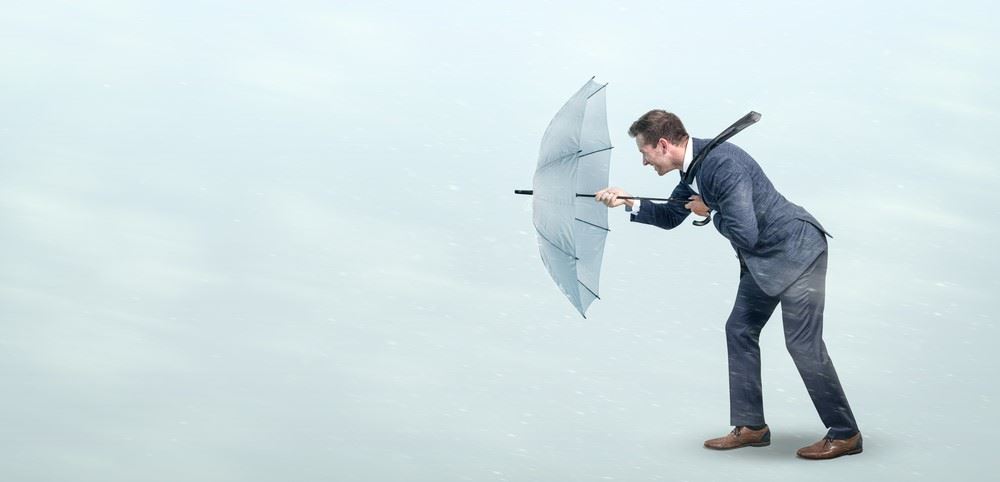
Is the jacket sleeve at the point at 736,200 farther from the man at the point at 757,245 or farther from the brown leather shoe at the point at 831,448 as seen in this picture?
the brown leather shoe at the point at 831,448

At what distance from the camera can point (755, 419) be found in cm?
931

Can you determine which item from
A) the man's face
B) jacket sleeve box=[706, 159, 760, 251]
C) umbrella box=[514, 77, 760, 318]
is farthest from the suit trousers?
the man's face

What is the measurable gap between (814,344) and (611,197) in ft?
3.93

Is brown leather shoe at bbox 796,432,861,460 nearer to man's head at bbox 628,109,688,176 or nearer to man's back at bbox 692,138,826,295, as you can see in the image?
man's back at bbox 692,138,826,295

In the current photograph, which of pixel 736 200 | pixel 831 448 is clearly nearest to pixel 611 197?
pixel 736 200

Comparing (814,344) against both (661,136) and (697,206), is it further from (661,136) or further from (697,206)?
(661,136)

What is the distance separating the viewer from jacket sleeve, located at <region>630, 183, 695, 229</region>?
914cm

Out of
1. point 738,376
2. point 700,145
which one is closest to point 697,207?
point 700,145

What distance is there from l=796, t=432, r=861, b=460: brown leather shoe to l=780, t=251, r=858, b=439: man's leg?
0.04m

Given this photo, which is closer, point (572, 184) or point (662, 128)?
point (662, 128)

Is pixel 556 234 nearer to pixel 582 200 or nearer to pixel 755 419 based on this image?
pixel 582 200

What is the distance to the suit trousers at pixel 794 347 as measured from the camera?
895 centimetres

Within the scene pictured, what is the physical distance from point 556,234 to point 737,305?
99 centimetres

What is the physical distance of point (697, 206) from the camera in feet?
29.6
